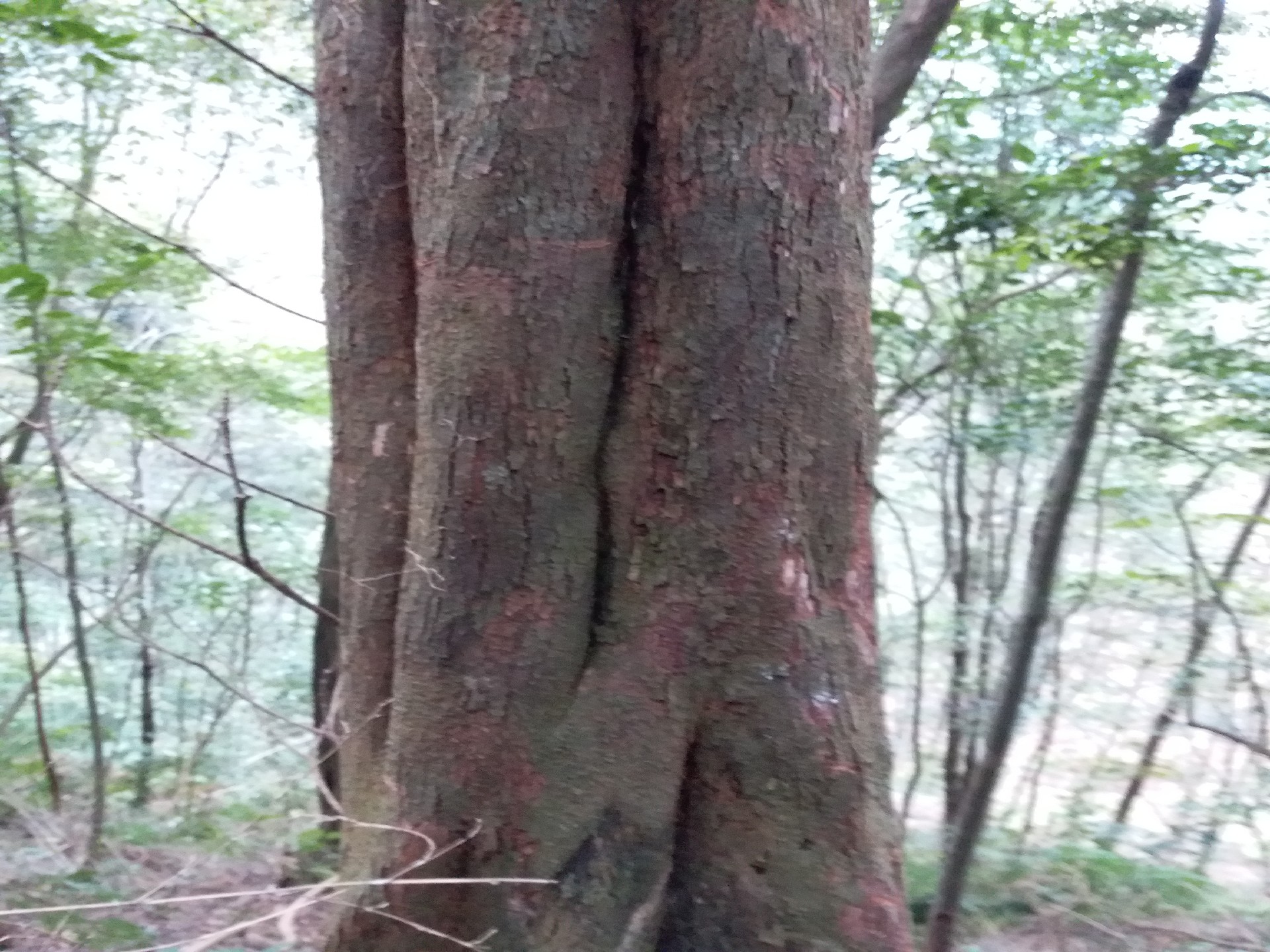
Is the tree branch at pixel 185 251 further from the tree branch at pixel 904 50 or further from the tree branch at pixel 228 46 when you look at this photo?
the tree branch at pixel 904 50

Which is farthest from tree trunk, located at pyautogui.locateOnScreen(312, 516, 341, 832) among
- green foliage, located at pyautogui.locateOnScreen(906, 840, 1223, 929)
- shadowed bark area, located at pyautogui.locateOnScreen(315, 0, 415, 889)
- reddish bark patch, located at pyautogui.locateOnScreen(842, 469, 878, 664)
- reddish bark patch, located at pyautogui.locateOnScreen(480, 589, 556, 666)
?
green foliage, located at pyautogui.locateOnScreen(906, 840, 1223, 929)

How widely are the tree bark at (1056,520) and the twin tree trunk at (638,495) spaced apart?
1.70 m

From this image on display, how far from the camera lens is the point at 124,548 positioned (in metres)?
7.62

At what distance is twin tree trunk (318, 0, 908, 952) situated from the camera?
1996 millimetres

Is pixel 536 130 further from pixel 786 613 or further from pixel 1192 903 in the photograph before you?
pixel 1192 903

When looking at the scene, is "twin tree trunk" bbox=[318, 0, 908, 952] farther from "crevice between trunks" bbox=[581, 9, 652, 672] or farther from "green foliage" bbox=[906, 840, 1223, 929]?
"green foliage" bbox=[906, 840, 1223, 929]

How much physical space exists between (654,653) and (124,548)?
6737 mm

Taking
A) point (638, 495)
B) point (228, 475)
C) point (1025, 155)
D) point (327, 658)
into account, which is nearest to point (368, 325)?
point (228, 475)

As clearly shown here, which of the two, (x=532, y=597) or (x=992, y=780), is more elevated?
(x=532, y=597)

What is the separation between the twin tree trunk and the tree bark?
1.70m

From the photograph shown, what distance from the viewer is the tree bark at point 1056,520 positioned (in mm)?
3514

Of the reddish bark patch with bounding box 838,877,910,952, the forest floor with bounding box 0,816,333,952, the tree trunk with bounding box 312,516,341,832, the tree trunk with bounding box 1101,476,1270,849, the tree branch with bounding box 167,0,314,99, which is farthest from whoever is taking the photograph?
the tree trunk with bounding box 1101,476,1270,849

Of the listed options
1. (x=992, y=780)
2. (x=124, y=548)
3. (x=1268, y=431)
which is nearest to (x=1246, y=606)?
(x=1268, y=431)

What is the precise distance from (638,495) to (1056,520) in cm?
204
